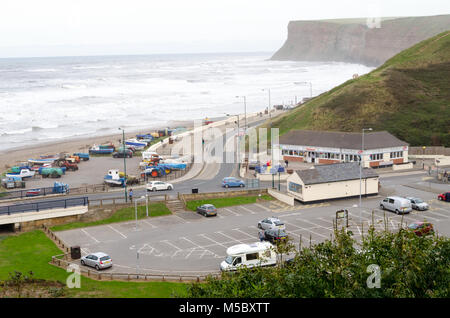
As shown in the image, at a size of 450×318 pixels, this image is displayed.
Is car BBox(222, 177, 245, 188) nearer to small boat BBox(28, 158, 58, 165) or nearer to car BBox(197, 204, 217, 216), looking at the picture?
car BBox(197, 204, 217, 216)

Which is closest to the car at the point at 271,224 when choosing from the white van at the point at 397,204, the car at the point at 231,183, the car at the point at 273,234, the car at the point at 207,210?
the car at the point at 273,234

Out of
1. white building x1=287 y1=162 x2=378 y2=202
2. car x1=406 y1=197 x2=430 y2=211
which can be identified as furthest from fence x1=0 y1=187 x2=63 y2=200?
car x1=406 y1=197 x2=430 y2=211

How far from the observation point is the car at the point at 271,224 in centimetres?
3997

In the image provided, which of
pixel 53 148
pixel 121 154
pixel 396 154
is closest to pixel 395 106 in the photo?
pixel 396 154

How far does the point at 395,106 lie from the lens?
88.1 m

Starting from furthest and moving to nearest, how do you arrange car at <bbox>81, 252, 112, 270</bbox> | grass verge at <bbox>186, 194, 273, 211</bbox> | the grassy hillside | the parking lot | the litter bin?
the grassy hillside → grass verge at <bbox>186, 194, 273, 211</bbox> → the litter bin → the parking lot → car at <bbox>81, 252, 112, 270</bbox>

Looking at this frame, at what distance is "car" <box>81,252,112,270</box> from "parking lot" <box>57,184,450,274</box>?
61 centimetres

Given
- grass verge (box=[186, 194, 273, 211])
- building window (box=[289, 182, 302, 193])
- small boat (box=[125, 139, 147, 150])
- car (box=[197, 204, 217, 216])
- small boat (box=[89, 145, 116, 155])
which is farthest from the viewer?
small boat (box=[125, 139, 147, 150])

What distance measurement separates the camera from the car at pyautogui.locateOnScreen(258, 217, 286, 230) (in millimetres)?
39975
